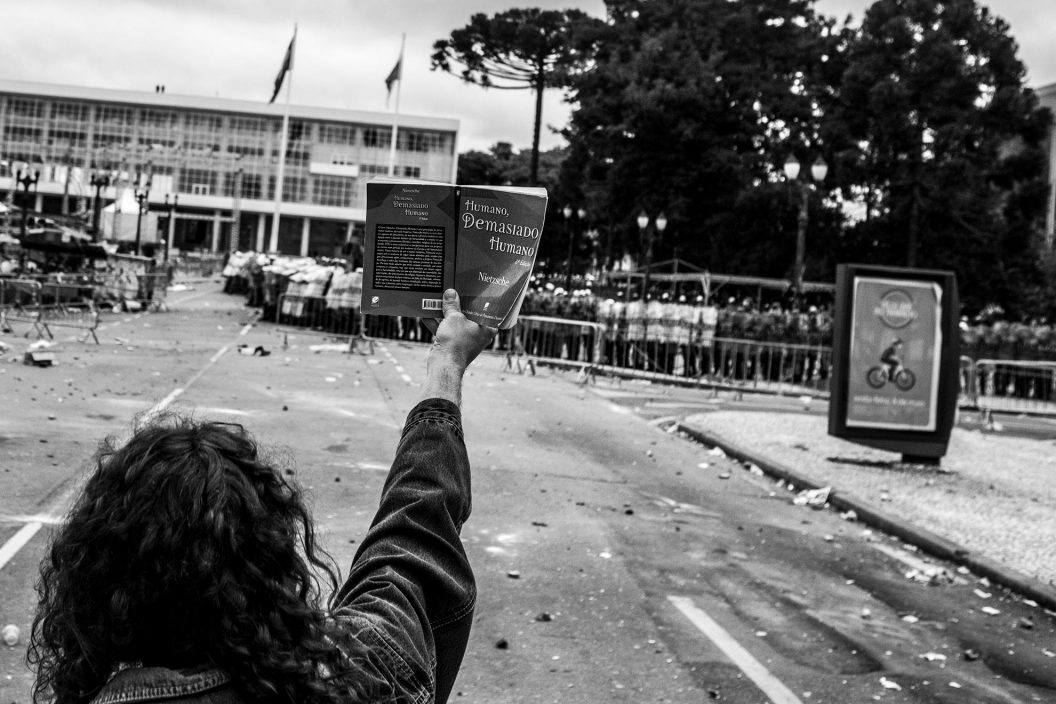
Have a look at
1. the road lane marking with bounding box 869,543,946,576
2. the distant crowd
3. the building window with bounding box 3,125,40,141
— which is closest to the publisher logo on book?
the road lane marking with bounding box 869,543,946,576

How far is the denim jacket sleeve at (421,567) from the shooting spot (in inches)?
76.0

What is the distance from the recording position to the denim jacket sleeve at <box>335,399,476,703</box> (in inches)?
76.0

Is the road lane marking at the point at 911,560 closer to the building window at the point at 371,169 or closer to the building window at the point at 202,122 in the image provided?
the building window at the point at 371,169

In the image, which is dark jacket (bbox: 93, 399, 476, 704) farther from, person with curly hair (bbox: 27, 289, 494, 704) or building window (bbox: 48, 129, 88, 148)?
building window (bbox: 48, 129, 88, 148)

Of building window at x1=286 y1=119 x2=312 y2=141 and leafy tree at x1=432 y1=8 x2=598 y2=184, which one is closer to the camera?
leafy tree at x1=432 y1=8 x2=598 y2=184

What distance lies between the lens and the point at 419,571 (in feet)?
6.70

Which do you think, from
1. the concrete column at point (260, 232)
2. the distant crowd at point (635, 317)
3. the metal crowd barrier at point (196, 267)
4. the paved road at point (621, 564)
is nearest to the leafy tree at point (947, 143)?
the distant crowd at point (635, 317)

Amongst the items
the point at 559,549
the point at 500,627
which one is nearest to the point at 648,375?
the point at 559,549

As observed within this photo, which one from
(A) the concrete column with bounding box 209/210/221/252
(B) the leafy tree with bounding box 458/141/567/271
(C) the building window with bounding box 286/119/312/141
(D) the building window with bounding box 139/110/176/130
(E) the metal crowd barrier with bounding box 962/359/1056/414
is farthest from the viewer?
(D) the building window with bounding box 139/110/176/130

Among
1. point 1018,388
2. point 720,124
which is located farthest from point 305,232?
point 1018,388

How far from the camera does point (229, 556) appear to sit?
159 cm

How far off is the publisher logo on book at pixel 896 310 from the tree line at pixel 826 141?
968 inches

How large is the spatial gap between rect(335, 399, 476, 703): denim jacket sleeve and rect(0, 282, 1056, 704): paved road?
9.0 inches

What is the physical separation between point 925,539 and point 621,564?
300cm
